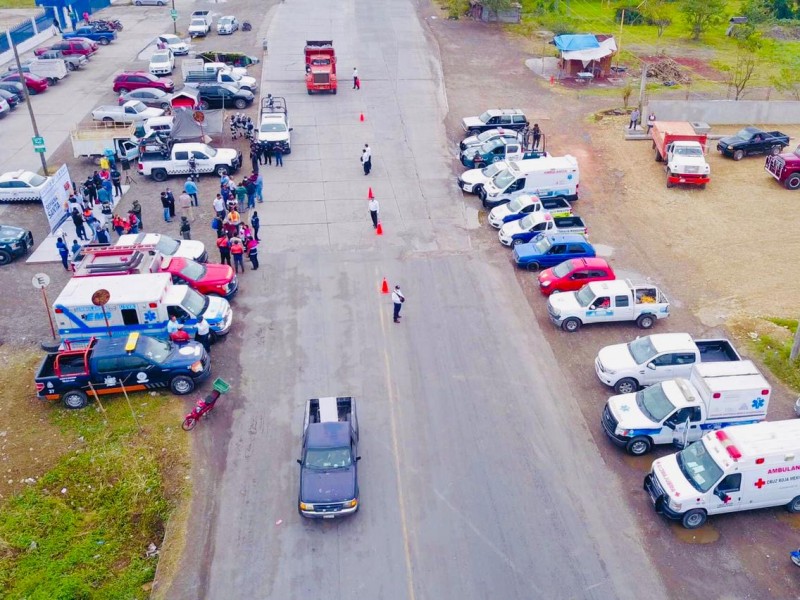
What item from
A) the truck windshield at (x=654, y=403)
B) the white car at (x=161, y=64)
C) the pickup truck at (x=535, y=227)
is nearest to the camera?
the truck windshield at (x=654, y=403)

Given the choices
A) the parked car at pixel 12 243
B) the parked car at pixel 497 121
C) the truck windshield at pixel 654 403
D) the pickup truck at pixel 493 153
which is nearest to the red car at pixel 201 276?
the parked car at pixel 12 243

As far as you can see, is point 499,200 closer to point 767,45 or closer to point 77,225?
point 77,225

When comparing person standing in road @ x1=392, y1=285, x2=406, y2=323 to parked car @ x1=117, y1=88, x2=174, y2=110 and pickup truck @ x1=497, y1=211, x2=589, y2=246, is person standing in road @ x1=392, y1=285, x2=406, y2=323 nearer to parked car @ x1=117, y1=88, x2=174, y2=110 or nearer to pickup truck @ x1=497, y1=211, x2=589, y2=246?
pickup truck @ x1=497, y1=211, x2=589, y2=246

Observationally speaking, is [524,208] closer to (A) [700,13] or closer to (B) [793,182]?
(B) [793,182]

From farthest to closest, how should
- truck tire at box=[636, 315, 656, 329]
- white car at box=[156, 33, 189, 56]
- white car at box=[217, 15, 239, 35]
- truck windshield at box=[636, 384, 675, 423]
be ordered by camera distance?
1. white car at box=[217, 15, 239, 35]
2. white car at box=[156, 33, 189, 56]
3. truck tire at box=[636, 315, 656, 329]
4. truck windshield at box=[636, 384, 675, 423]

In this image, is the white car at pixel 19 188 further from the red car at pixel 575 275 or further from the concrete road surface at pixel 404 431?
the red car at pixel 575 275

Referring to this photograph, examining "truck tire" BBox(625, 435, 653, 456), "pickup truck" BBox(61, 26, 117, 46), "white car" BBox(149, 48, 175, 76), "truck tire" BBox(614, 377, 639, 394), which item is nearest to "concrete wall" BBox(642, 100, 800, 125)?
"truck tire" BBox(614, 377, 639, 394)

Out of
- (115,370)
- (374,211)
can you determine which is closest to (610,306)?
(374,211)
